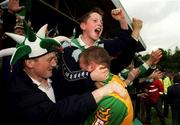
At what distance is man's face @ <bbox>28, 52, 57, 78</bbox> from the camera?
321 centimetres

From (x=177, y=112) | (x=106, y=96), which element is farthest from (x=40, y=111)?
(x=177, y=112)

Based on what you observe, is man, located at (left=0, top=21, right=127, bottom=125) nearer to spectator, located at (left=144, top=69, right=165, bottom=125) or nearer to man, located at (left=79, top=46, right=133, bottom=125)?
man, located at (left=79, top=46, right=133, bottom=125)

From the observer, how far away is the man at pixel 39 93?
2602 millimetres

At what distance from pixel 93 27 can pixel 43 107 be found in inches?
58.3

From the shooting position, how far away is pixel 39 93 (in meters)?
2.79

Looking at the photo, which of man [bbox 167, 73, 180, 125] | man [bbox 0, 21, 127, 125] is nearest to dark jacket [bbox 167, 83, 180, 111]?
man [bbox 167, 73, 180, 125]

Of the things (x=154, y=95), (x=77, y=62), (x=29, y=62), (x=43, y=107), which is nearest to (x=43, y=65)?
(x=29, y=62)

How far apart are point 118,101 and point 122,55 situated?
1.27 meters

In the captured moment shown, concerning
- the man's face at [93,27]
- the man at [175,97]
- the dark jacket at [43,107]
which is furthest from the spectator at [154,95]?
the dark jacket at [43,107]

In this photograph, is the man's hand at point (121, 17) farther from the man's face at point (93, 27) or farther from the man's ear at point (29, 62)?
the man's ear at point (29, 62)

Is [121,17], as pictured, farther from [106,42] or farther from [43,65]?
[43,65]

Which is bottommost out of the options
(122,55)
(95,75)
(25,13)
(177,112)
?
(177,112)

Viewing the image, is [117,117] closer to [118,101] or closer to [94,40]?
[118,101]

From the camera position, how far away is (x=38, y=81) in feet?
10.7
